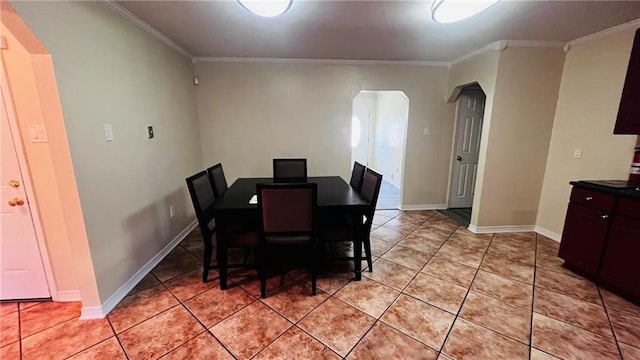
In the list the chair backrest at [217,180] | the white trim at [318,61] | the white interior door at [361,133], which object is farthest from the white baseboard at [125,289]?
the white interior door at [361,133]

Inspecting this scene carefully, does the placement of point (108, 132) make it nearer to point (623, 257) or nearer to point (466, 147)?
point (623, 257)

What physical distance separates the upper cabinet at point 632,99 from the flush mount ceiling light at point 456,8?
165cm

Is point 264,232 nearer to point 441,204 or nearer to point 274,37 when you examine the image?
point 274,37

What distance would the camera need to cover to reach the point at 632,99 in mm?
2227

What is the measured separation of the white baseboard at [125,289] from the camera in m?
1.85

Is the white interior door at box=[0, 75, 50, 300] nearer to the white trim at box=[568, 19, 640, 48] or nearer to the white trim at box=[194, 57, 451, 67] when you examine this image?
the white trim at box=[194, 57, 451, 67]

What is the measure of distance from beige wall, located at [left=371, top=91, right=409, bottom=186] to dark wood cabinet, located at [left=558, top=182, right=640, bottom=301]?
2.89 metres

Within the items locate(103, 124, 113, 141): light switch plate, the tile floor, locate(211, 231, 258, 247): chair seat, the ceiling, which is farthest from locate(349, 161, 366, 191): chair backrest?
locate(103, 124, 113, 141): light switch plate

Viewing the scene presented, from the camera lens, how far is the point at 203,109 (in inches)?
149

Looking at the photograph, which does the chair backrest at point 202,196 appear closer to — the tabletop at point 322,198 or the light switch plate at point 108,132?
the tabletop at point 322,198

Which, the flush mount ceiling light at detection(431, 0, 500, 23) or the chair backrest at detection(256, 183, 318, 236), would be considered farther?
the chair backrest at detection(256, 183, 318, 236)

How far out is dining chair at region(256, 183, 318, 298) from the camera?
1934 millimetres

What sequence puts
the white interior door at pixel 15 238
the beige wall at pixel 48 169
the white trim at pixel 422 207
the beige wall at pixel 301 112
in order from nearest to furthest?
the beige wall at pixel 48 169 < the white interior door at pixel 15 238 < the beige wall at pixel 301 112 < the white trim at pixel 422 207

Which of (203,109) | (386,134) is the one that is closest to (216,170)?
(203,109)
